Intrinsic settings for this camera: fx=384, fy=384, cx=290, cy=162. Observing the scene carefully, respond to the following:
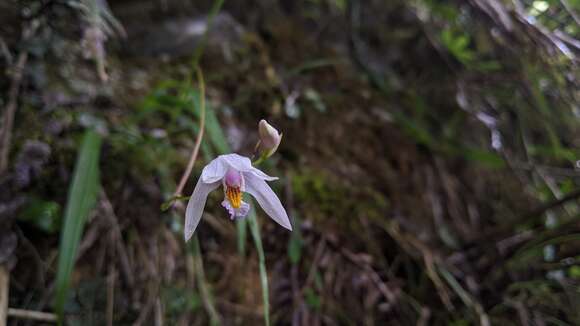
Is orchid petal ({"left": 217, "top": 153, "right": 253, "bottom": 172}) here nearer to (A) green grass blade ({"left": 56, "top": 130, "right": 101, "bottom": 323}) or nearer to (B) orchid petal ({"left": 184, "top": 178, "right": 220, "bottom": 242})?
(B) orchid petal ({"left": 184, "top": 178, "right": 220, "bottom": 242})

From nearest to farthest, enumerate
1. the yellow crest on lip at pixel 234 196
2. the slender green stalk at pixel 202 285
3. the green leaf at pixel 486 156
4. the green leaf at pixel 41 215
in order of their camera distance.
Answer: the yellow crest on lip at pixel 234 196 < the green leaf at pixel 41 215 < the slender green stalk at pixel 202 285 < the green leaf at pixel 486 156

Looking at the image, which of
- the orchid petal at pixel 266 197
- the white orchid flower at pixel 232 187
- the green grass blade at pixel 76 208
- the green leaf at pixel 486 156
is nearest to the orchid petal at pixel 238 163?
the white orchid flower at pixel 232 187

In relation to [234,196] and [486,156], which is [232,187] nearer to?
[234,196]

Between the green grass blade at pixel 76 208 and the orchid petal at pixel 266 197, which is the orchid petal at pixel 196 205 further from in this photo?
the green grass blade at pixel 76 208

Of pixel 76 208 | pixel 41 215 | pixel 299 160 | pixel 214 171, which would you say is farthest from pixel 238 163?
pixel 299 160

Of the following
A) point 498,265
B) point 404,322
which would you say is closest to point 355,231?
point 404,322

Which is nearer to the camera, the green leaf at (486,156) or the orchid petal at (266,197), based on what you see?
the orchid petal at (266,197)

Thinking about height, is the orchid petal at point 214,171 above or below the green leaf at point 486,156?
above
